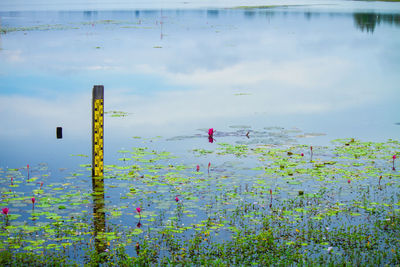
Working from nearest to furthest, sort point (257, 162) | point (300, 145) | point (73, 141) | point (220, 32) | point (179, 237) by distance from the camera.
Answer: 1. point (179, 237)
2. point (257, 162)
3. point (300, 145)
4. point (73, 141)
5. point (220, 32)

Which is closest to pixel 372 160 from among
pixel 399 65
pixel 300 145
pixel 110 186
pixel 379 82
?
pixel 300 145

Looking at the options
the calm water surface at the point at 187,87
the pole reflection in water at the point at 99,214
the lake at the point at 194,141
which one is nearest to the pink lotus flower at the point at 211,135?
the lake at the point at 194,141

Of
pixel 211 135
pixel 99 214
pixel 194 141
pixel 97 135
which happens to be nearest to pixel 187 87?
pixel 211 135

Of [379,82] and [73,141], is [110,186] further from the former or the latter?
[379,82]

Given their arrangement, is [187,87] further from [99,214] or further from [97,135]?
[99,214]

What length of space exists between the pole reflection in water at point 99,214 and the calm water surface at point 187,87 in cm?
252

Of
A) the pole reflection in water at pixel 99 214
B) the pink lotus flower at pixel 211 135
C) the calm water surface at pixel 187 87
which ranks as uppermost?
the calm water surface at pixel 187 87

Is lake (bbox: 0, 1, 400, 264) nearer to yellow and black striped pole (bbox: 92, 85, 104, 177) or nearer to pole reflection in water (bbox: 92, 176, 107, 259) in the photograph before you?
pole reflection in water (bbox: 92, 176, 107, 259)

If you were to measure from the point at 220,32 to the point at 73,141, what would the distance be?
46.0 metres

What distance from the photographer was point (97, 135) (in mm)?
13844

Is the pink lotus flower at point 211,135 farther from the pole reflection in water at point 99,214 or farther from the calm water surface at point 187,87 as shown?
the pole reflection in water at point 99,214

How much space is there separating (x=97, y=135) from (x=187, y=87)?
51.8ft

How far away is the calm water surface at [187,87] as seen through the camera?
64.0 ft

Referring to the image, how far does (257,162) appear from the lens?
49.0 feet
